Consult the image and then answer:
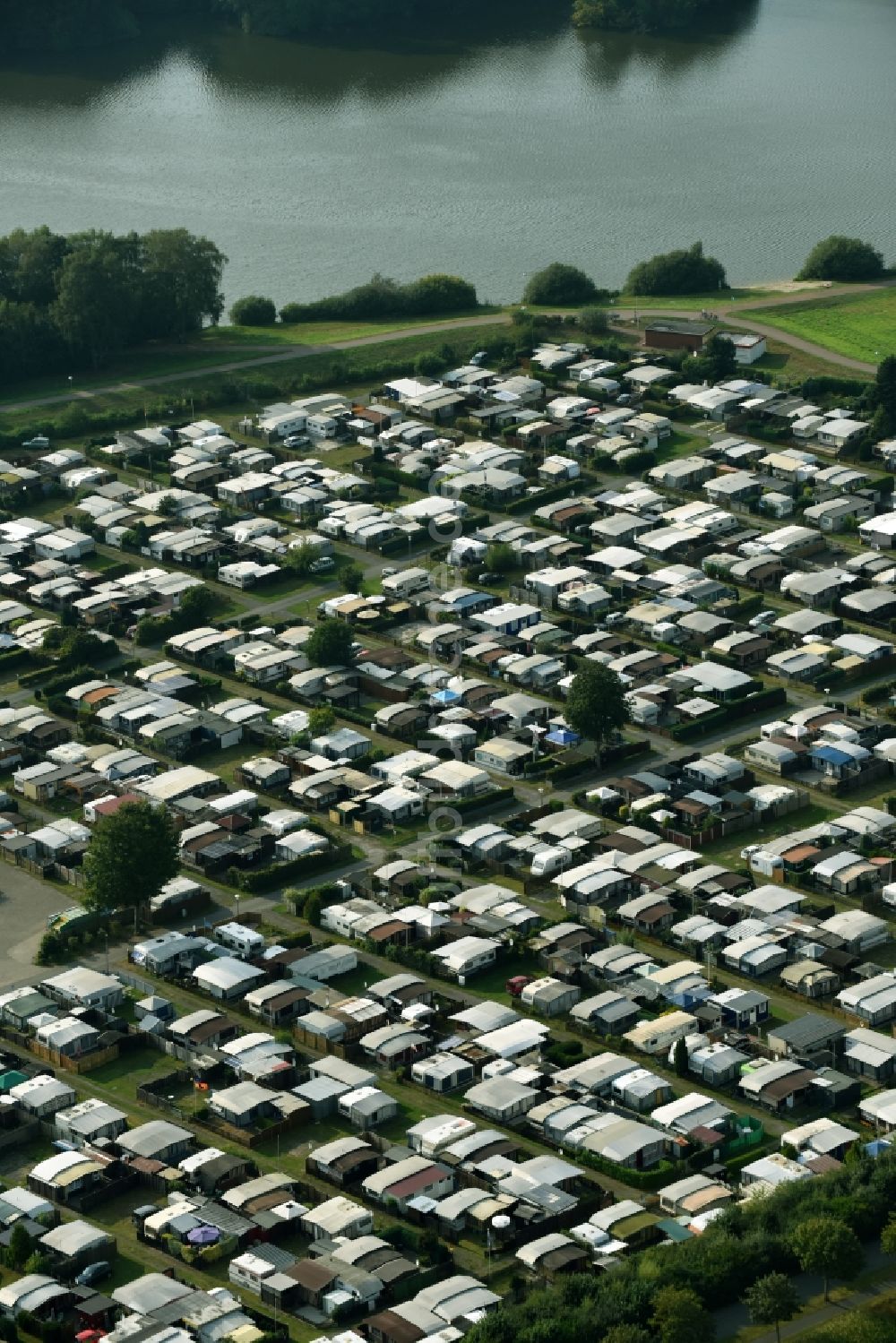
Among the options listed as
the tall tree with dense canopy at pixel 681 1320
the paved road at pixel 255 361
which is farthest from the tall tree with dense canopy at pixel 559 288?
the tall tree with dense canopy at pixel 681 1320

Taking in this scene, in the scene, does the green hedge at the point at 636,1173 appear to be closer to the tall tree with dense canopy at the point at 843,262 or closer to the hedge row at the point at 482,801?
the hedge row at the point at 482,801

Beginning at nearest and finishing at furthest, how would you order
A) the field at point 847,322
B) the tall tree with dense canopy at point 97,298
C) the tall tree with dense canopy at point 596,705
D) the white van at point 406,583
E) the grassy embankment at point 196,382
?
the tall tree with dense canopy at point 596,705 → the white van at point 406,583 → the grassy embankment at point 196,382 → the tall tree with dense canopy at point 97,298 → the field at point 847,322

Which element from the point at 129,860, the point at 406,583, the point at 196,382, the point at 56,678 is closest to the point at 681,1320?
the point at 129,860

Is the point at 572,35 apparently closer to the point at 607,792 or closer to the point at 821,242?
the point at 821,242

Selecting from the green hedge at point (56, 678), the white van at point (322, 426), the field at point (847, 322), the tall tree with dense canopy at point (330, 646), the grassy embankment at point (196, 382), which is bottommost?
the green hedge at point (56, 678)

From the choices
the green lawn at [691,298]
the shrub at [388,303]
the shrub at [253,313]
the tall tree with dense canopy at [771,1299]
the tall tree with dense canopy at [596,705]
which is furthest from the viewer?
the shrub at [253,313]

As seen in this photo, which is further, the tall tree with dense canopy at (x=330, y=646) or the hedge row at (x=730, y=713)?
the tall tree with dense canopy at (x=330, y=646)

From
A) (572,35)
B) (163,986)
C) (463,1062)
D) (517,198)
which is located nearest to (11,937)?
(163,986)
